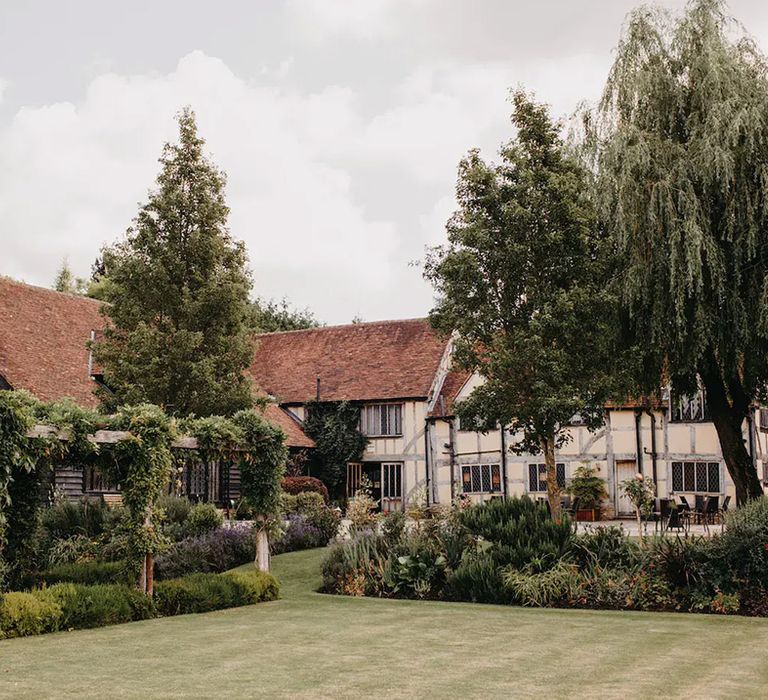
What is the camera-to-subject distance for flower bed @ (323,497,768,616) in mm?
12680

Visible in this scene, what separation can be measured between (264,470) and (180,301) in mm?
7126

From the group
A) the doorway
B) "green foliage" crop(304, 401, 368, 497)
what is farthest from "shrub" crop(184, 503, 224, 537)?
the doorway

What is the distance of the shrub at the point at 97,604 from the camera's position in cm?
1165

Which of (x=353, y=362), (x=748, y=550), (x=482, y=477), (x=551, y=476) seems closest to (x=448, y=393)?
(x=482, y=477)

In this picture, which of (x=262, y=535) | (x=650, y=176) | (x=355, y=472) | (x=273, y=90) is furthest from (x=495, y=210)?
(x=355, y=472)

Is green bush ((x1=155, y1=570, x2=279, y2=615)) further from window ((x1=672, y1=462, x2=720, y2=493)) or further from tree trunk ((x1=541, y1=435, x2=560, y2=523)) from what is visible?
window ((x1=672, y1=462, x2=720, y2=493))

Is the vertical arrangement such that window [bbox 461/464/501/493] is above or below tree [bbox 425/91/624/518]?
below

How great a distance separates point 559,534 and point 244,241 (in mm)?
11206

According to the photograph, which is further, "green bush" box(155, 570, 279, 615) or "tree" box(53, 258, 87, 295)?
"tree" box(53, 258, 87, 295)

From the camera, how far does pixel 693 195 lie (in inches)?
663

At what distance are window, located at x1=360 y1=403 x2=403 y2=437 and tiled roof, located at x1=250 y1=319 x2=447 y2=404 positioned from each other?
520 mm

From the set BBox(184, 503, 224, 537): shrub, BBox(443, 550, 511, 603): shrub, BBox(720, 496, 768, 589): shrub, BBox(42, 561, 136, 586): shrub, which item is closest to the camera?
BBox(720, 496, 768, 589): shrub

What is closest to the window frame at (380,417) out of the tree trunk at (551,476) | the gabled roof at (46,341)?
the gabled roof at (46,341)

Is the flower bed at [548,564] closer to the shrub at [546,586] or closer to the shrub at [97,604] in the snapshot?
the shrub at [546,586]
